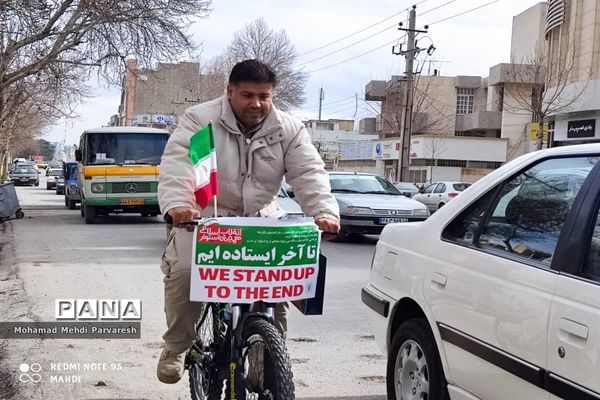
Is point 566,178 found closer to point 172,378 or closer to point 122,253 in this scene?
point 172,378

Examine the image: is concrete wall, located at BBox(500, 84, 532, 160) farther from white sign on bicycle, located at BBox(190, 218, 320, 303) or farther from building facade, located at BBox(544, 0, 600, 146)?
white sign on bicycle, located at BBox(190, 218, 320, 303)

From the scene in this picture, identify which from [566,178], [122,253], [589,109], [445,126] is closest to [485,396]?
[566,178]

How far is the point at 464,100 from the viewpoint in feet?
212

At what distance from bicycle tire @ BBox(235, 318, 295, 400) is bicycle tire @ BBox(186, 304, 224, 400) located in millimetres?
273

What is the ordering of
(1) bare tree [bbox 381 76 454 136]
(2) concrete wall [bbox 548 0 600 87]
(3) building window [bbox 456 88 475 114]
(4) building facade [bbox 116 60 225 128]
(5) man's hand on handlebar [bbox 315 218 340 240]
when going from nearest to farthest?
1. (5) man's hand on handlebar [bbox 315 218 340 240]
2. (2) concrete wall [bbox 548 0 600 87]
3. (4) building facade [bbox 116 60 225 128]
4. (1) bare tree [bbox 381 76 454 136]
5. (3) building window [bbox 456 88 475 114]

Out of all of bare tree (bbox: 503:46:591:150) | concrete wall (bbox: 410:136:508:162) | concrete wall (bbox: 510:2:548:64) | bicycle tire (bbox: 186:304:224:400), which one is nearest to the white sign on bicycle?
bicycle tire (bbox: 186:304:224:400)

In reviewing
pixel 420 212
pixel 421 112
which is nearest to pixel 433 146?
pixel 421 112

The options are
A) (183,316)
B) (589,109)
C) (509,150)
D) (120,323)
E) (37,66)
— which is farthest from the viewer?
(509,150)

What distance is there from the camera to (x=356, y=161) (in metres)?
65.4

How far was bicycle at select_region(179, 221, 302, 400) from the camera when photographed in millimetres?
2990

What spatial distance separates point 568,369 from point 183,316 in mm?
1984

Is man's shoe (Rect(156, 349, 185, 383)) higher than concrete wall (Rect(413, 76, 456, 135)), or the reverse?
concrete wall (Rect(413, 76, 456, 135))

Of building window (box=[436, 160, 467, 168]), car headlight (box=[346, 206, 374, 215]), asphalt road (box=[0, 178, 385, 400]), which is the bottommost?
asphalt road (box=[0, 178, 385, 400])

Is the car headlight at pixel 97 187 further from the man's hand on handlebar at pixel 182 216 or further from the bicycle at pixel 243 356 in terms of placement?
the man's hand on handlebar at pixel 182 216
